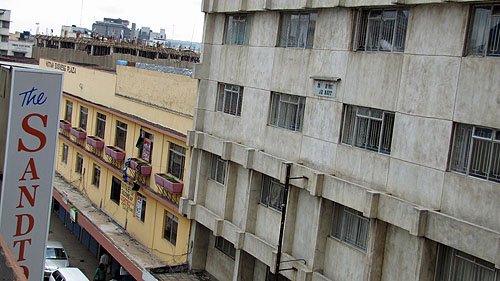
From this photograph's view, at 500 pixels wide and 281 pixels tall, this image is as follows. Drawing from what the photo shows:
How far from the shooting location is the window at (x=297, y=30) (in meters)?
17.6

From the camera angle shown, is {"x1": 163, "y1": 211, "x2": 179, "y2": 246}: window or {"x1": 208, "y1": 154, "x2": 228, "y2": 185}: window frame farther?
{"x1": 163, "y1": 211, "x2": 179, "y2": 246}: window

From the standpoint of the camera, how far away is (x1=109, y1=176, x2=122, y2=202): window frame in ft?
95.1

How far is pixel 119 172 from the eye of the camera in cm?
2806

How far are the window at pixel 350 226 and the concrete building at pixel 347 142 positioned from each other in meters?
0.04

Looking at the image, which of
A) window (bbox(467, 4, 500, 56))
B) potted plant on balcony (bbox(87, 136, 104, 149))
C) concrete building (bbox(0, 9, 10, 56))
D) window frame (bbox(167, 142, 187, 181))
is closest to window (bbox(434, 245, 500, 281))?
window (bbox(467, 4, 500, 56))

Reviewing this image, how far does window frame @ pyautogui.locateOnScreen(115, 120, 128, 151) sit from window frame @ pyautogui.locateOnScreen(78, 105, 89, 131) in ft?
14.8

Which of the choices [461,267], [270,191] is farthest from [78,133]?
[461,267]

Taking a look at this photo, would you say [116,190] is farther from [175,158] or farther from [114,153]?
[175,158]

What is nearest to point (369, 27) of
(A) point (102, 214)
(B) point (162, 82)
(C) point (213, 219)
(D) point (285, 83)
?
(D) point (285, 83)

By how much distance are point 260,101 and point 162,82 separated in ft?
22.4

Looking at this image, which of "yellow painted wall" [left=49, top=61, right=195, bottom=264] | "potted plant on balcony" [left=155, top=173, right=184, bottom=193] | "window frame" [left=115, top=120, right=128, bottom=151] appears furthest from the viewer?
"window frame" [left=115, top=120, right=128, bottom=151]

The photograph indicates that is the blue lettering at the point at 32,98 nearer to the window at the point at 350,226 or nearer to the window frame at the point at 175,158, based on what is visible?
the window at the point at 350,226

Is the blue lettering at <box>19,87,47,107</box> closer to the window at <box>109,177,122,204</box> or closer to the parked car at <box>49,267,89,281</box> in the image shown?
the parked car at <box>49,267,89,281</box>

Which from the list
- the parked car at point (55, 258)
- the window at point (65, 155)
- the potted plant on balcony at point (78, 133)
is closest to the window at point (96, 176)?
the potted plant on balcony at point (78, 133)
